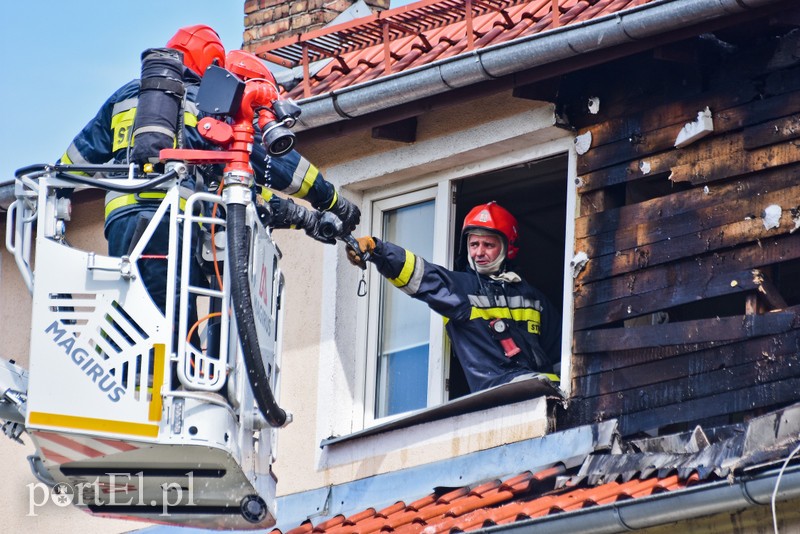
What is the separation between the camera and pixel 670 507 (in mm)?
7500

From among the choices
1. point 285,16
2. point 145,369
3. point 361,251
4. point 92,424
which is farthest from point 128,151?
point 285,16

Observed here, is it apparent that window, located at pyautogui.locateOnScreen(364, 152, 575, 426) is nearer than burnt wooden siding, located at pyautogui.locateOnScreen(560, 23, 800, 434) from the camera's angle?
No

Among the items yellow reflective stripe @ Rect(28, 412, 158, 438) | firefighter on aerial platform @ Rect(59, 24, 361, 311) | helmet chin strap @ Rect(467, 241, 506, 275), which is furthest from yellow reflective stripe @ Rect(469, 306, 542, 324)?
yellow reflective stripe @ Rect(28, 412, 158, 438)

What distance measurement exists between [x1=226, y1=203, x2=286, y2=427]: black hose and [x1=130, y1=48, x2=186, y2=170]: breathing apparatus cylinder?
1.82 ft

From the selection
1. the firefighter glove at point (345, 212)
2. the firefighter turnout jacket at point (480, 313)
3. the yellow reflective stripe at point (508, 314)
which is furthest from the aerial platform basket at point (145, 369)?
the yellow reflective stripe at point (508, 314)

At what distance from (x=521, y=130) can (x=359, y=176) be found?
1.17 m

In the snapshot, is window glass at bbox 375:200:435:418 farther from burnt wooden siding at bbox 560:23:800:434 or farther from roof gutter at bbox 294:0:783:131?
burnt wooden siding at bbox 560:23:800:434

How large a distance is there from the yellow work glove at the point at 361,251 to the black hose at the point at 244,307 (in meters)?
1.74

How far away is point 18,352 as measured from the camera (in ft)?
38.5

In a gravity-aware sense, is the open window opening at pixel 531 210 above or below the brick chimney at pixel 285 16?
below

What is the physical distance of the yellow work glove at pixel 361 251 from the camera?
9391mm

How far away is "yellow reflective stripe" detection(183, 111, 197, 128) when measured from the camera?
810 cm

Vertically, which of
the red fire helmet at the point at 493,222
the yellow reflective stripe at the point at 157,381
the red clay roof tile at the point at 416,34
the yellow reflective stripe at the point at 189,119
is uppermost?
the red clay roof tile at the point at 416,34

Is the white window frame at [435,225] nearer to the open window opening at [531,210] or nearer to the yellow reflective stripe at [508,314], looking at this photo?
the open window opening at [531,210]
